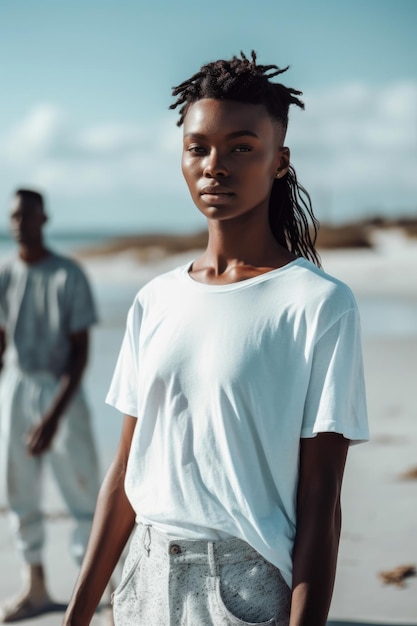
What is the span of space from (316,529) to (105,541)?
0.45 metres

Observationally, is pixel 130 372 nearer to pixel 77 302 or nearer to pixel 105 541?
pixel 105 541

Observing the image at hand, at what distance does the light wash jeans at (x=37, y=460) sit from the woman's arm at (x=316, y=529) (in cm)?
264

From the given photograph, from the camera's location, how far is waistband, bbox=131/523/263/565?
5.29 ft

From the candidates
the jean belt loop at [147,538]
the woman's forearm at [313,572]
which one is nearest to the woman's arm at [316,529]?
the woman's forearm at [313,572]

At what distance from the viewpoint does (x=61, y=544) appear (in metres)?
4.90

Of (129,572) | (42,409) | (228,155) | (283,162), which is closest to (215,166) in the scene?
(228,155)

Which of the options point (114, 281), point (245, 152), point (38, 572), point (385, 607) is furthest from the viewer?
point (114, 281)

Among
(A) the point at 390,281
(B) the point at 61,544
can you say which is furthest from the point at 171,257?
(B) the point at 61,544

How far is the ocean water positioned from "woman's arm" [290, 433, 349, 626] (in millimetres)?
2999

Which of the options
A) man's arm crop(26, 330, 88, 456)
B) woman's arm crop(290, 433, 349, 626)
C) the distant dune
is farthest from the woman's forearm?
the distant dune

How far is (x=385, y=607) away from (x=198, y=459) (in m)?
2.55

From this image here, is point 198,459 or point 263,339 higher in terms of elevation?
point 263,339

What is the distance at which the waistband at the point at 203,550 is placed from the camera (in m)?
1.61

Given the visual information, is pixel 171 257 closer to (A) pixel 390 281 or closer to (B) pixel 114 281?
(B) pixel 114 281
